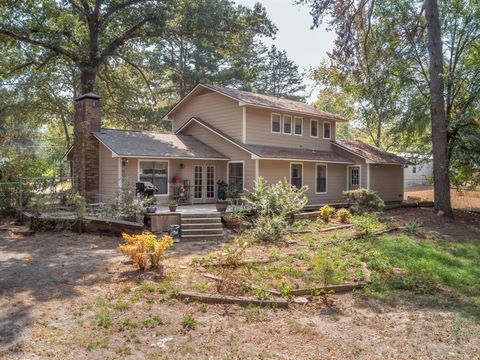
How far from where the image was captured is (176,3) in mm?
18156

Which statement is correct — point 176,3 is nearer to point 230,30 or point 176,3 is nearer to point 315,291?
point 230,30

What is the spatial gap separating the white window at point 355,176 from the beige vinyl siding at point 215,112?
7446mm

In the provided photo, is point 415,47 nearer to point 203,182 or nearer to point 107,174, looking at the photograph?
point 203,182

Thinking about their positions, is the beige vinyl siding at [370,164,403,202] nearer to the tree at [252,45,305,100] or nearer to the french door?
the french door

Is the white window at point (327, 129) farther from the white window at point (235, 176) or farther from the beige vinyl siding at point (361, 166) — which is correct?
the white window at point (235, 176)

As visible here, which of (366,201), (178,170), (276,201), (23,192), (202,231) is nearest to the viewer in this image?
(202,231)

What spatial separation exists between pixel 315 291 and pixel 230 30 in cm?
1540

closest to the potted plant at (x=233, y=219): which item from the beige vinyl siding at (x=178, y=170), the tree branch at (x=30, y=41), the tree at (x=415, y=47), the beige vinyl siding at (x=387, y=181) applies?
the beige vinyl siding at (x=178, y=170)

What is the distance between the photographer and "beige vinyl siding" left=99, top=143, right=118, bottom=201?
48.7 ft

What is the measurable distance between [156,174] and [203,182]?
97.3 inches

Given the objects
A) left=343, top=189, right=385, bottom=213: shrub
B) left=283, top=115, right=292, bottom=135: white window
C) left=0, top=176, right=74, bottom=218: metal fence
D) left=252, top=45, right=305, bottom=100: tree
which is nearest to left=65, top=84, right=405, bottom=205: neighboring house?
left=283, top=115, right=292, bottom=135: white window

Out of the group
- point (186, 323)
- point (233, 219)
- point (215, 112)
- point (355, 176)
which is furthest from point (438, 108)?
point (186, 323)

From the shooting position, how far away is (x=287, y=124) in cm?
1884

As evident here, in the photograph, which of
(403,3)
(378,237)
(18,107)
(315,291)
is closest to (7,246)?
(315,291)
